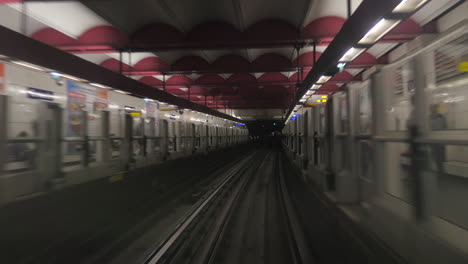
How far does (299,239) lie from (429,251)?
2.45 meters

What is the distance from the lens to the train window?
2.16 m

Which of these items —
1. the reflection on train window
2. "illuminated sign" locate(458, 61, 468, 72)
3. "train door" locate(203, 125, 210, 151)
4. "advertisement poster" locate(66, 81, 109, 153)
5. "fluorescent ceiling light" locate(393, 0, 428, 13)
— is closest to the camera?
"illuminated sign" locate(458, 61, 468, 72)

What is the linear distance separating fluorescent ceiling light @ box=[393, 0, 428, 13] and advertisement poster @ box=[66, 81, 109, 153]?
5.86m

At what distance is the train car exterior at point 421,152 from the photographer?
7.25ft

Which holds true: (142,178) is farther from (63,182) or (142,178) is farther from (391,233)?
(391,233)

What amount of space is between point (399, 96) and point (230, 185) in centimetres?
777

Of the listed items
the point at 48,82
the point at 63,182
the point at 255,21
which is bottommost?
the point at 63,182

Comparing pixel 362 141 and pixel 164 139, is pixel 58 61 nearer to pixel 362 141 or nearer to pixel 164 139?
pixel 362 141

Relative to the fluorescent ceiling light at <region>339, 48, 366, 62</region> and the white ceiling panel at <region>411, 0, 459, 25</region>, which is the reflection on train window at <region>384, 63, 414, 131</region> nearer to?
the fluorescent ceiling light at <region>339, 48, 366, 62</region>

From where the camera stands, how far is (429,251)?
2.42 metres

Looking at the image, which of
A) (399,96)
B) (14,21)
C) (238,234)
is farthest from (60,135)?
(399,96)

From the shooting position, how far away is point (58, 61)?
513 centimetres

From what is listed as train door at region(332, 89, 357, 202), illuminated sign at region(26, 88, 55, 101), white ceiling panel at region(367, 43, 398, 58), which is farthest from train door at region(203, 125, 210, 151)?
train door at region(332, 89, 357, 202)

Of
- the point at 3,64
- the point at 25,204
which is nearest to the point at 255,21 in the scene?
the point at 3,64
